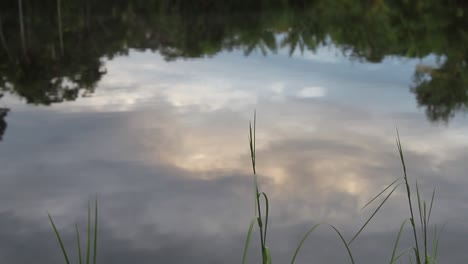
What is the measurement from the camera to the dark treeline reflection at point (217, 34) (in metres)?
7.30

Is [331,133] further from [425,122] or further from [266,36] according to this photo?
[266,36]

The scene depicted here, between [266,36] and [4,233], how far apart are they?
29.1ft

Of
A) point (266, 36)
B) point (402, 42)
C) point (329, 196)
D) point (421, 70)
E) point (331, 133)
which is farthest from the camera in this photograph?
point (266, 36)

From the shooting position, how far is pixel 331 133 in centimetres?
502

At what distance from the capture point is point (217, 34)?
11.9 meters

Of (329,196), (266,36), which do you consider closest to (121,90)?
(329,196)

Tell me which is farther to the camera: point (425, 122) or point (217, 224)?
point (425, 122)

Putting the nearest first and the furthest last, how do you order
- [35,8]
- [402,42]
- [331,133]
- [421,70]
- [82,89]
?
[331,133]
[82,89]
[421,70]
[402,42]
[35,8]

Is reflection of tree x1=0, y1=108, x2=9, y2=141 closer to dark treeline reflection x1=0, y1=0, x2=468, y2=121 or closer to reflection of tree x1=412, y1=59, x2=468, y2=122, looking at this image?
dark treeline reflection x1=0, y1=0, x2=468, y2=121

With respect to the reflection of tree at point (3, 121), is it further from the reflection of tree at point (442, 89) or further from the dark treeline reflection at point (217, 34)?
the reflection of tree at point (442, 89)

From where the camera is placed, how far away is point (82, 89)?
6539 millimetres

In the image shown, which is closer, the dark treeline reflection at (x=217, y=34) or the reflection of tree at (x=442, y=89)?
the reflection of tree at (x=442, y=89)

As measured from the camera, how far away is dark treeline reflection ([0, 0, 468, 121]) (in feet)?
23.9

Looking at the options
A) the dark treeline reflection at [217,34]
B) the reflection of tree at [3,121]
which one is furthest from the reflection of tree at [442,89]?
the reflection of tree at [3,121]
